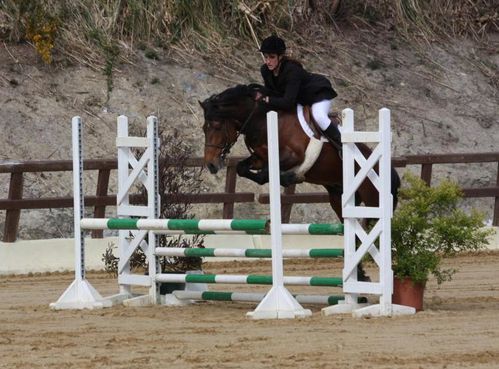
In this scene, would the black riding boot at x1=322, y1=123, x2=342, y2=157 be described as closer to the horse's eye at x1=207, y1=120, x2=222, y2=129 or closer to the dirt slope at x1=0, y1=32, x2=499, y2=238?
the horse's eye at x1=207, y1=120, x2=222, y2=129

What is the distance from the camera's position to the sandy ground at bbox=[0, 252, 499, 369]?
7539mm

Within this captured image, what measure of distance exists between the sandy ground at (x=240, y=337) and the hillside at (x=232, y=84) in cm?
798

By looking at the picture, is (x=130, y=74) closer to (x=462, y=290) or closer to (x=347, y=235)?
(x=462, y=290)

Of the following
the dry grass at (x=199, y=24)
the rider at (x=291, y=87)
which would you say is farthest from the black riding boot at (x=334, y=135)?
the dry grass at (x=199, y=24)

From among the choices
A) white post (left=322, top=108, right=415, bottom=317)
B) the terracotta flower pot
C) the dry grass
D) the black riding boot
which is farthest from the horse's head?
the dry grass

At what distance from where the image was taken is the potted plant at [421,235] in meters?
9.96

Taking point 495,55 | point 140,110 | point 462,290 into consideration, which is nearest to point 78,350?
point 462,290

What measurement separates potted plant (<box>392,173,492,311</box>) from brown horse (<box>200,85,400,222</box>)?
0.98 m

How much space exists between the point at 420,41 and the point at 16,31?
7.54m

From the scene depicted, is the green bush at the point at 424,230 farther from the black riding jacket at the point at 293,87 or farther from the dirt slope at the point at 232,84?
the dirt slope at the point at 232,84

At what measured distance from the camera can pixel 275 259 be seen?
9.84 metres

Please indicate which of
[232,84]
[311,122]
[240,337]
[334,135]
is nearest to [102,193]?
[311,122]

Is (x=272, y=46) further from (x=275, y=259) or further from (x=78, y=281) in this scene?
(x=78, y=281)

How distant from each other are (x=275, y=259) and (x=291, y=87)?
Answer: 1.78m
